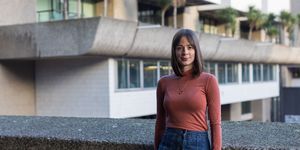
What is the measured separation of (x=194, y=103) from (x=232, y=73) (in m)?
34.5

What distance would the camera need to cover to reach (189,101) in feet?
9.88

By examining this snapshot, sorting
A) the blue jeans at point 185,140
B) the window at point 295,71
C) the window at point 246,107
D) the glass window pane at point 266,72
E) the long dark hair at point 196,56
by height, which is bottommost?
the window at point 246,107

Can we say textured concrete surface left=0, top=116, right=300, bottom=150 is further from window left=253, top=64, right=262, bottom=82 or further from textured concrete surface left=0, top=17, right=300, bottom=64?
window left=253, top=64, right=262, bottom=82

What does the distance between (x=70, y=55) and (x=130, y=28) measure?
3152 millimetres

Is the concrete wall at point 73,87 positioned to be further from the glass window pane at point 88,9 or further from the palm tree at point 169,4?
the palm tree at point 169,4

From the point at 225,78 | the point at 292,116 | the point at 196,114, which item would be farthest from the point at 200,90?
the point at 225,78

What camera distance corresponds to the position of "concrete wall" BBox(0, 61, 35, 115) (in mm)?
22516

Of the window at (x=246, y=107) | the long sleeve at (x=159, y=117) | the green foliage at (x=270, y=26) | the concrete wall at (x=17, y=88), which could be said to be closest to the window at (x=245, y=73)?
the window at (x=246, y=107)

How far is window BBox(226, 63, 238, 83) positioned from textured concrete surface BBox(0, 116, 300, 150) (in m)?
31.6

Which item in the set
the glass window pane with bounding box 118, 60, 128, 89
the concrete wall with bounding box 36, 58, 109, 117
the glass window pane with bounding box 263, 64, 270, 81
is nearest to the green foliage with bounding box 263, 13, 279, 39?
the glass window pane with bounding box 263, 64, 270, 81

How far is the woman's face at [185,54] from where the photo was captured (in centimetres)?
309

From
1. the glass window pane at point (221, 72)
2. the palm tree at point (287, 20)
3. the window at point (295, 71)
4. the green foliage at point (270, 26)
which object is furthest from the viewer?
the window at point (295, 71)

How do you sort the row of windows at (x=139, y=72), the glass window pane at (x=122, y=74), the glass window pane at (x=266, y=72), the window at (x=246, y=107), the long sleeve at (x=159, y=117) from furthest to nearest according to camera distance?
the window at (x=246, y=107) → the glass window pane at (x=266, y=72) → the row of windows at (x=139, y=72) → the glass window pane at (x=122, y=74) → the long sleeve at (x=159, y=117)

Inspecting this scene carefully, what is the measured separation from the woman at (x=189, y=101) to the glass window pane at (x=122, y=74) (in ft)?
66.1
